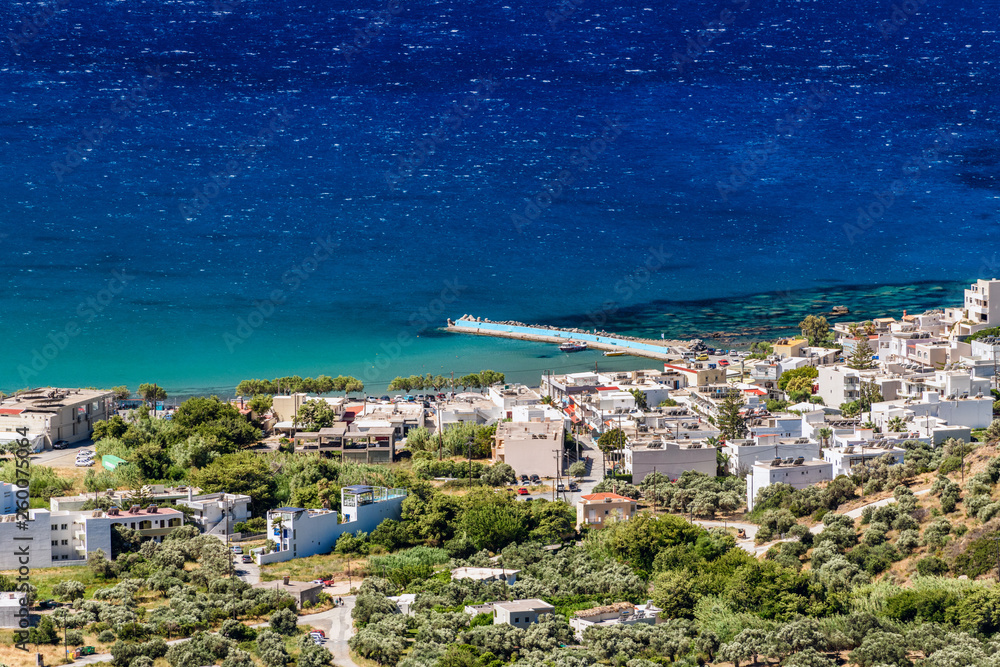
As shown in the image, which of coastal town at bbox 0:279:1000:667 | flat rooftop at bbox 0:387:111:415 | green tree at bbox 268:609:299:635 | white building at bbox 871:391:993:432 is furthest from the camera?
flat rooftop at bbox 0:387:111:415

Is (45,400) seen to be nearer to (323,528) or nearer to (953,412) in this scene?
(323,528)

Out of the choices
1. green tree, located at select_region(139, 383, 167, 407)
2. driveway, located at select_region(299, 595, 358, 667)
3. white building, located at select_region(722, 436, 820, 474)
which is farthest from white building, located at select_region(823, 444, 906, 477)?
green tree, located at select_region(139, 383, 167, 407)

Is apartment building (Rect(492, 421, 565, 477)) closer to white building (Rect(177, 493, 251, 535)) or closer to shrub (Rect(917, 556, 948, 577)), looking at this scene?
white building (Rect(177, 493, 251, 535))

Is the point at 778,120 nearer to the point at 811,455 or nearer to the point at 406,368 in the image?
the point at 406,368

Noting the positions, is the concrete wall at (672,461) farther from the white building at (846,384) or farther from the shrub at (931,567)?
the shrub at (931,567)

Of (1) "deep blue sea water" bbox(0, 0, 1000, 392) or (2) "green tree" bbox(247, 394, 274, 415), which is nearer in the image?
(2) "green tree" bbox(247, 394, 274, 415)
